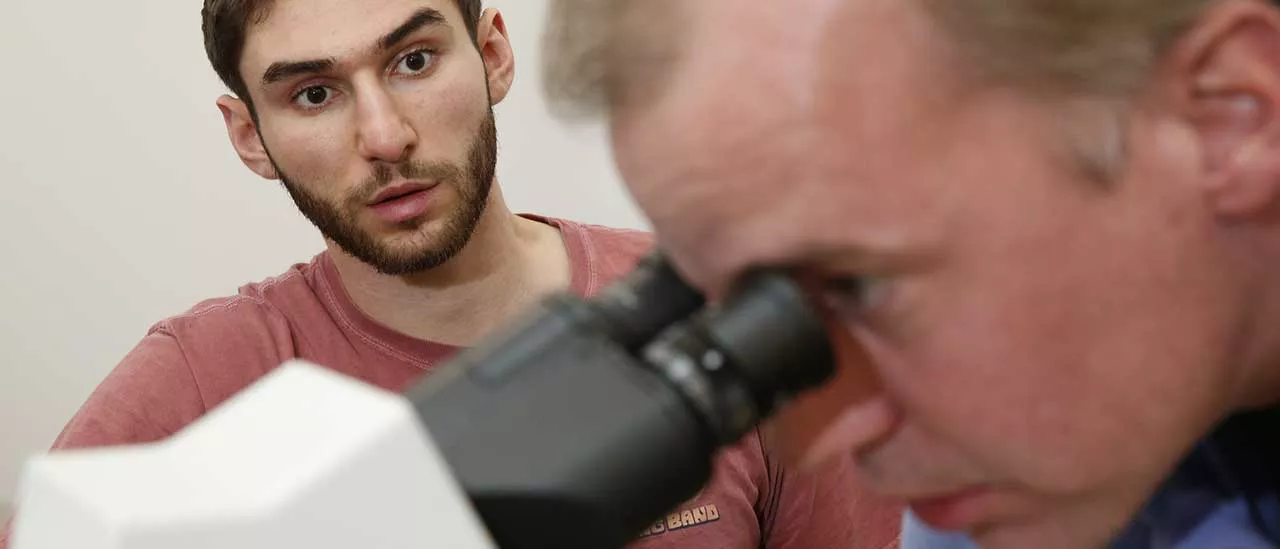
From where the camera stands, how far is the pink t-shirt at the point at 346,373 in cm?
118

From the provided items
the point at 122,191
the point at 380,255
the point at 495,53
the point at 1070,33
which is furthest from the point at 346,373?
the point at 1070,33

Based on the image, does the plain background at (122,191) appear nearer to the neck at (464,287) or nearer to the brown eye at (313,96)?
the neck at (464,287)

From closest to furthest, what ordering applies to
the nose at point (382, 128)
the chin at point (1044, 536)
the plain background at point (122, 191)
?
the chin at point (1044, 536), the nose at point (382, 128), the plain background at point (122, 191)

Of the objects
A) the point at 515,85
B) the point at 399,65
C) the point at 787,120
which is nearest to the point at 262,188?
the point at 515,85

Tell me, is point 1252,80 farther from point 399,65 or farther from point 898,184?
point 399,65

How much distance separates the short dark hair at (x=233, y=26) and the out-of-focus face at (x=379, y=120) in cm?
2

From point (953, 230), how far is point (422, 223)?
91cm

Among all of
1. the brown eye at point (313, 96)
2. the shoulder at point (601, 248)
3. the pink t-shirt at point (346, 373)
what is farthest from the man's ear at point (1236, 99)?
the brown eye at point (313, 96)

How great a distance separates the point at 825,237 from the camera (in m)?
0.43

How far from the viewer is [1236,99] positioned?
1.34 feet

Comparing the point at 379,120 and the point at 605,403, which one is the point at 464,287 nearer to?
the point at 379,120

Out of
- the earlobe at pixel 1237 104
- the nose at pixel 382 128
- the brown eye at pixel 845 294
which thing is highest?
the nose at pixel 382 128

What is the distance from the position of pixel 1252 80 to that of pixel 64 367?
76.8 inches

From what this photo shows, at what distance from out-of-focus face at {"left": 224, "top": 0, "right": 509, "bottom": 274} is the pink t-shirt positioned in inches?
4.2
